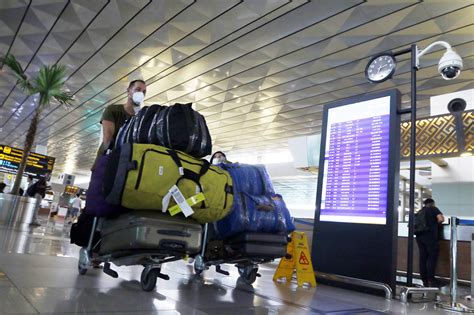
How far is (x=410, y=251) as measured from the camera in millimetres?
3496

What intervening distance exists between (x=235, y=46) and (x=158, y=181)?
8.14m

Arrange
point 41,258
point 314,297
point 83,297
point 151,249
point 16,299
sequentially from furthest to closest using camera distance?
point 41,258 → point 314,297 → point 151,249 → point 83,297 → point 16,299

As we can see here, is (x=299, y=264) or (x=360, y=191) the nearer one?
(x=299, y=264)

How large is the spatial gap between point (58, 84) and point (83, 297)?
856 cm

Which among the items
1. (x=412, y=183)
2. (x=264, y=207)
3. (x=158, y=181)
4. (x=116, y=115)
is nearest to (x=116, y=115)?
(x=116, y=115)

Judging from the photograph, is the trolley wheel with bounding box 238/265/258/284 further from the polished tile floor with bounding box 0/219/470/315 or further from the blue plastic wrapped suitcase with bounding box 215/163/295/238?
the blue plastic wrapped suitcase with bounding box 215/163/295/238

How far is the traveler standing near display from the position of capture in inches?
216

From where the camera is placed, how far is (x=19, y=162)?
1477 centimetres

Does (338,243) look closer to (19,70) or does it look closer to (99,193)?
(99,193)

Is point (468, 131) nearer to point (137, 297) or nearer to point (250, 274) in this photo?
point (250, 274)

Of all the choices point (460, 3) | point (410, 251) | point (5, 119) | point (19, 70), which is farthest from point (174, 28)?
point (5, 119)

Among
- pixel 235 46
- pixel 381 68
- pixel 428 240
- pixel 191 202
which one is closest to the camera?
pixel 191 202

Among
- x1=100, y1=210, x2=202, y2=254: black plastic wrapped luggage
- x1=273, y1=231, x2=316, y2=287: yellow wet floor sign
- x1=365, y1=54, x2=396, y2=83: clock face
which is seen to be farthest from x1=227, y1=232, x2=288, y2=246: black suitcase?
x1=365, y1=54, x2=396, y2=83: clock face

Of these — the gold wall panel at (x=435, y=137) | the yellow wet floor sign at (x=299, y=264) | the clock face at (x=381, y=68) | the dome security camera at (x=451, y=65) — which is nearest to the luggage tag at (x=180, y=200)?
the yellow wet floor sign at (x=299, y=264)
